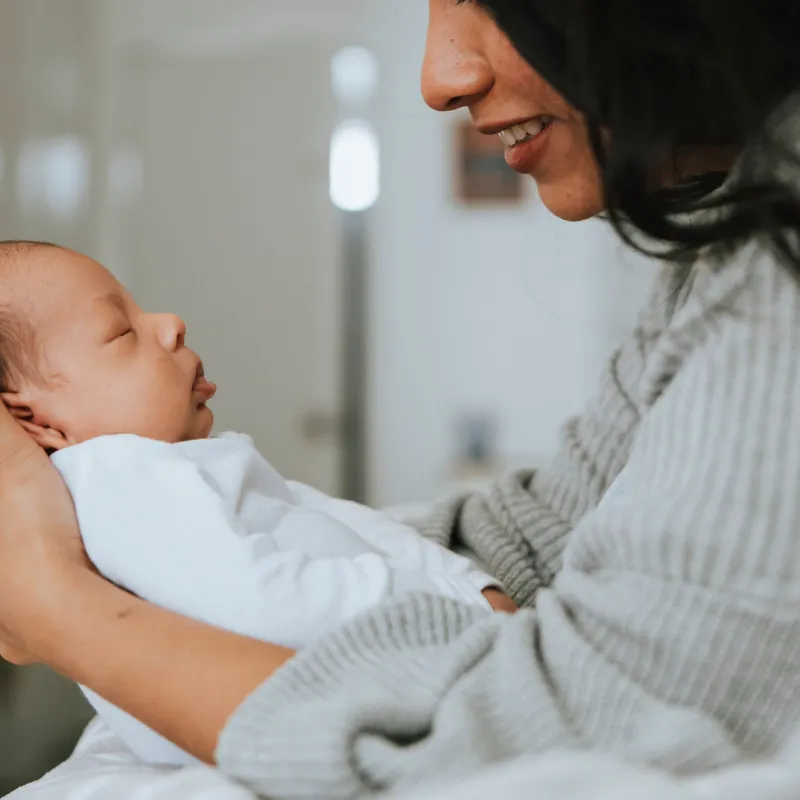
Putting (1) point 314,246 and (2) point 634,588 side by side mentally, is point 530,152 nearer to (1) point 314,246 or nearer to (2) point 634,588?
(2) point 634,588

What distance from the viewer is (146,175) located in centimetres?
336

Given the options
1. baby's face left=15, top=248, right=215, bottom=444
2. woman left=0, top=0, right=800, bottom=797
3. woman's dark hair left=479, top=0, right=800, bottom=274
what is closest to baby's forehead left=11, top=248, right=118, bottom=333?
baby's face left=15, top=248, right=215, bottom=444

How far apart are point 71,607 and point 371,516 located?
1.19 ft

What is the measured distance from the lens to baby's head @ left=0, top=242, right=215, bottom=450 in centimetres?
84

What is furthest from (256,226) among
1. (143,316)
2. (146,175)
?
(143,316)

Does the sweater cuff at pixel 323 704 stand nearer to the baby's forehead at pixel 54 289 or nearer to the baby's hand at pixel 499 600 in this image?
the baby's hand at pixel 499 600

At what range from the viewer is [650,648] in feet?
1.73

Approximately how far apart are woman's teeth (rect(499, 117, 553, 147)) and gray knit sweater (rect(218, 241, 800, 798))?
26 cm

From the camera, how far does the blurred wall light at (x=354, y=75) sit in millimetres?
3449

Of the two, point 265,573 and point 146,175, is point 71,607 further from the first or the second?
point 146,175

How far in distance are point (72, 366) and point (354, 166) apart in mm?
2749

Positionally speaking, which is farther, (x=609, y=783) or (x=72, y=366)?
(x=72, y=366)

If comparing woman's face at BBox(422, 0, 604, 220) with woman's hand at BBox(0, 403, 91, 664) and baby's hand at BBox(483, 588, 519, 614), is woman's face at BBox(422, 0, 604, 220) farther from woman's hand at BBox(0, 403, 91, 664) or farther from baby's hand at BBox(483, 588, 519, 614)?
woman's hand at BBox(0, 403, 91, 664)

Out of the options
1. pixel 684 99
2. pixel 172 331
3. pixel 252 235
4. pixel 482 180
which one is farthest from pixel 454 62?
pixel 482 180
